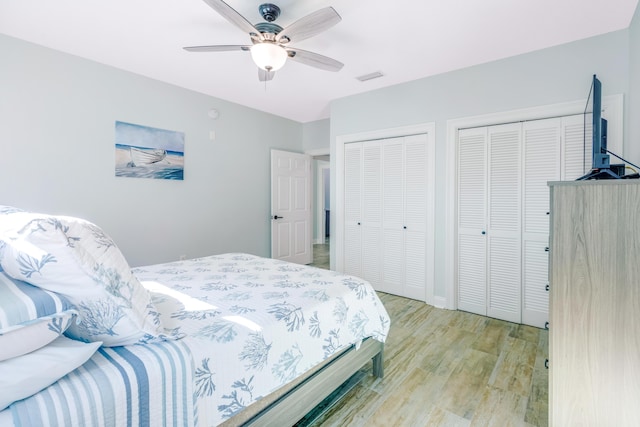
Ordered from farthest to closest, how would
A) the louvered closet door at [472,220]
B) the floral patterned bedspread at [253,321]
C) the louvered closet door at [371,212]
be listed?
the louvered closet door at [371,212], the louvered closet door at [472,220], the floral patterned bedspread at [253,321]

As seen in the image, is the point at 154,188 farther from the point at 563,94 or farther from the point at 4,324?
the point at 563,94

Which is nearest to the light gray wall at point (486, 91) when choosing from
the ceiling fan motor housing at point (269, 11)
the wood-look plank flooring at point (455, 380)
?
the wood-look plank flooring at point (455, 380)

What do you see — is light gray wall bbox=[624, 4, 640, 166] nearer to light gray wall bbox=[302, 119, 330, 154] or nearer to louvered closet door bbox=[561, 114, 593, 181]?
louvered closet door bbox=[561, 114, 593, 181]

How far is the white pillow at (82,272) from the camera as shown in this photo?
894 mm

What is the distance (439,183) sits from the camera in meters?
3.28

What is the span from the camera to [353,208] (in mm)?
4035

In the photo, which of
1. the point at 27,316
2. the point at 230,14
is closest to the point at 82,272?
the point at 27,316

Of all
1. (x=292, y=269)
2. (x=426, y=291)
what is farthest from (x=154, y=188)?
(x=426, y=291)

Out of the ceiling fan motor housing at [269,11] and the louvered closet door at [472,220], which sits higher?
the ceiling fan motor housing at [269,11]

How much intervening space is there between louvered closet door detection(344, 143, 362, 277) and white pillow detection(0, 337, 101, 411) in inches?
132

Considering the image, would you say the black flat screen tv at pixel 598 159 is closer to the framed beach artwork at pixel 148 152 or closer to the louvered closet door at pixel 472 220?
the louvered closet door at pixel 472 220

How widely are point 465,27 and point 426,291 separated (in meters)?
2.54

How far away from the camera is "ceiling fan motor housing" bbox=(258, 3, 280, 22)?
205 centimetres

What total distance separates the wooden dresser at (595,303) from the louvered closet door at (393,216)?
87.5 inches
